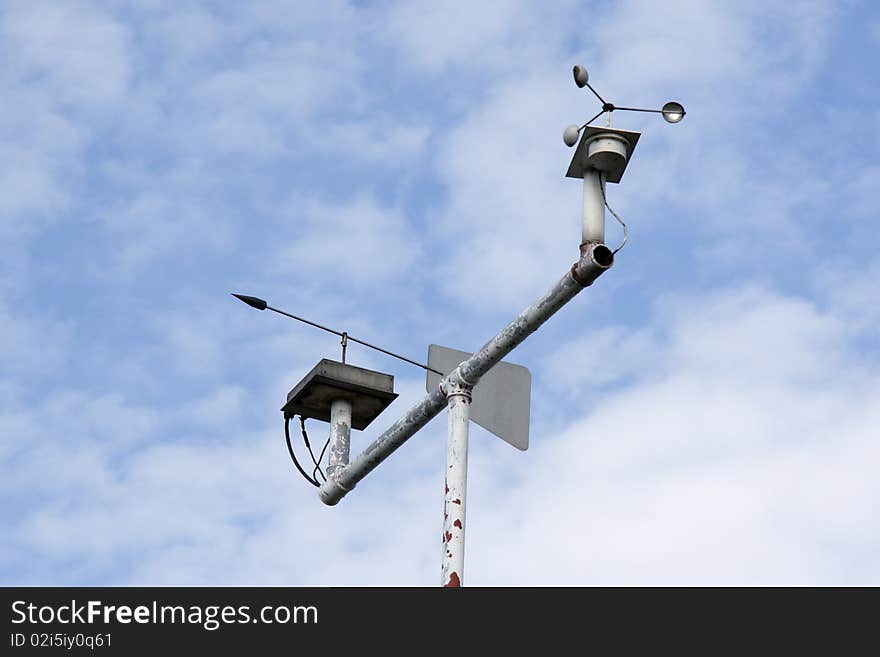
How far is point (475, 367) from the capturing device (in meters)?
11.2

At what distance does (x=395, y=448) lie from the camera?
1195 centimetres

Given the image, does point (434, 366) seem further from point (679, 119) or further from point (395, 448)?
point (679, 119)

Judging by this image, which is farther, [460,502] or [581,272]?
[460,502]

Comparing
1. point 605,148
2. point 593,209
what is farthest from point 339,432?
point 605,148

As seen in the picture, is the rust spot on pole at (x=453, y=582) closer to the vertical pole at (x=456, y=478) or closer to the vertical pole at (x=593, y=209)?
the vertical pole at (x=456, y=478)

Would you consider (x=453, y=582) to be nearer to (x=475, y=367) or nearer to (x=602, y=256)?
(x=475, y=367)

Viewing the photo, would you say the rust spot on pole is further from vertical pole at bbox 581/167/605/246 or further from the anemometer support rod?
vertical pole at bbox 581/167/605/246

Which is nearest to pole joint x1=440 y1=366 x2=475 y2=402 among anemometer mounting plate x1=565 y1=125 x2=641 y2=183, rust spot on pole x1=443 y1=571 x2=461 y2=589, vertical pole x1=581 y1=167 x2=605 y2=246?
rust spot on pole x1=443 y1=571 x2=461 y2=589

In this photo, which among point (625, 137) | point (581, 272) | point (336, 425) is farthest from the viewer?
point (336, 425)

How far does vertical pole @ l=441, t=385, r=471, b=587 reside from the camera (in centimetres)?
1112

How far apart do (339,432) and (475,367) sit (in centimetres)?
256

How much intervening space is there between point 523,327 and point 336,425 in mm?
3454
